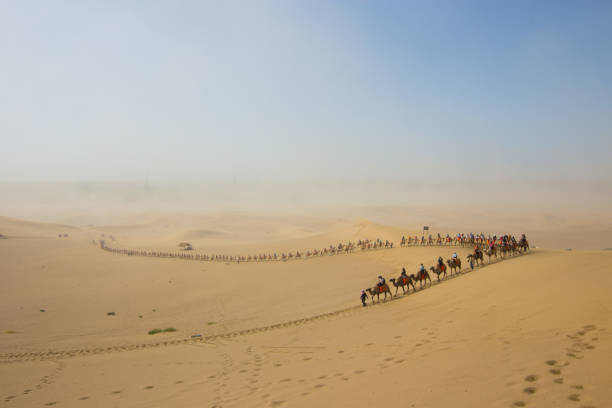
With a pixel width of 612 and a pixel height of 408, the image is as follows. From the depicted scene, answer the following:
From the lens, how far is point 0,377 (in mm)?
11797

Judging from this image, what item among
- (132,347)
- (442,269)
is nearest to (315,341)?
(132,347)

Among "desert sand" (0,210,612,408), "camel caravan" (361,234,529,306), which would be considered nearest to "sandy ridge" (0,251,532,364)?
"desert sand" (0,210,612,408)

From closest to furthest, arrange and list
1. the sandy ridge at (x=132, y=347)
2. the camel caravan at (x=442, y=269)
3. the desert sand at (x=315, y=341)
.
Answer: the desert sand at (x=315, y=341), the sandy ridge at (x=132, y=347), the camel caravan at (x=442, y=269)

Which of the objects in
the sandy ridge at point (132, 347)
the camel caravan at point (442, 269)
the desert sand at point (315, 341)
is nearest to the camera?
the desert sand at point (315, 341)

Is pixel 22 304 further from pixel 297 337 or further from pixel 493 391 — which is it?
pixel 493 391

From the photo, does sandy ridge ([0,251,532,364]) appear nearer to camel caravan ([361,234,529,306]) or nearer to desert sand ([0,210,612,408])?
desert sand ([0,210,612,408])

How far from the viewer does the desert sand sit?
658 cm

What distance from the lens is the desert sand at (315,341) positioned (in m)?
6.58

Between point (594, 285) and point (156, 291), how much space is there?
28.5 meters

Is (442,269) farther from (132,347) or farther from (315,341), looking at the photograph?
(132,347)

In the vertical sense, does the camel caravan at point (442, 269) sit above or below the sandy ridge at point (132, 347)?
above

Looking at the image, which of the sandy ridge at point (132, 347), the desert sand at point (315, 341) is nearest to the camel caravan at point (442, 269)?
the desert sand at point (315, 341)

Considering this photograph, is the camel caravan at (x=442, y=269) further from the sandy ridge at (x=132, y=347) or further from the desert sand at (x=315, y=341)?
the sandy ridge at (x=132, y=347)

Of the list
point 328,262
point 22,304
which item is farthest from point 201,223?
point 22,304
